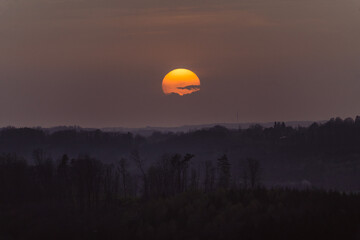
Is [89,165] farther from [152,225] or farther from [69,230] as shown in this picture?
[152,225]

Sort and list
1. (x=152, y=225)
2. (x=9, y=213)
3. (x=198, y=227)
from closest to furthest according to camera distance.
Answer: (x=198, y=227), (x=152, y=225), (x=9, y=213)

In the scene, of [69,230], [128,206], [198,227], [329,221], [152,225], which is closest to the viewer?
[329,221]

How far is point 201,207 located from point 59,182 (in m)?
76.2

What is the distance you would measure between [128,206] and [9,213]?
2380 centimetres

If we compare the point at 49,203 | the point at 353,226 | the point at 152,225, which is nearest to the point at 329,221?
the point at 353,226

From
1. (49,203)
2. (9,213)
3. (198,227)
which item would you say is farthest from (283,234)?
(49,203)

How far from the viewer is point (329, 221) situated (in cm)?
5203

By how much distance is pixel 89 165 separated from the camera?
136 m

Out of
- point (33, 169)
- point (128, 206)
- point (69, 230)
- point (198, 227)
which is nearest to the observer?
point (198, 227)

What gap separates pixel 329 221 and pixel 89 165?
9120cm

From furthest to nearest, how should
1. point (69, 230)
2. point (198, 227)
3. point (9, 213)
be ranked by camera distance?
point (9, 213)
point (69, 230)
point (198, 227)

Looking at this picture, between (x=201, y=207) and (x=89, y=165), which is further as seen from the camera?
(x=89, y=165)

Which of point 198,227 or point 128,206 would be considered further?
point 128,206

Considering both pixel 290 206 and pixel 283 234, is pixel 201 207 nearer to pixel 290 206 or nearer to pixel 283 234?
pixel 290 206
